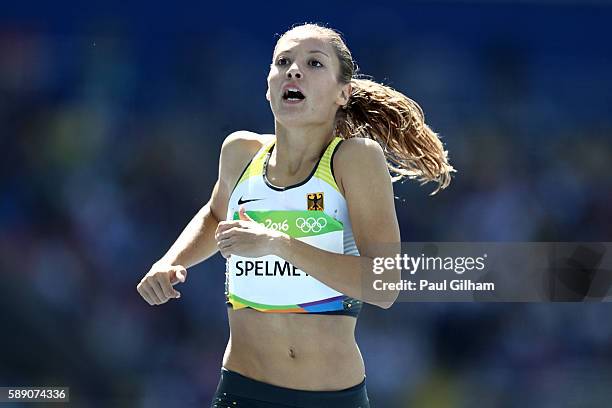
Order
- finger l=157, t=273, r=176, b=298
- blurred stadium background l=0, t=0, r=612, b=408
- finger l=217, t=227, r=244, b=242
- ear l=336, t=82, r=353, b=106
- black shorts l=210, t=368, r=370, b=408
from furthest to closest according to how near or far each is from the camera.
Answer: blurred stadium background l=0, t=0, r=612, b=408
ear l=336, t=82, r=353, b=106
black shorts l=210, t=368, r=370, b=408
finger l=157, t=273, r=176, b=298
finger l=217, t=227, r=244, b=242

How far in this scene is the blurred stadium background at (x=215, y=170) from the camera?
5.36 meters

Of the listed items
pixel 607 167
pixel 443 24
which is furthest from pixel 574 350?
pixel 443 24

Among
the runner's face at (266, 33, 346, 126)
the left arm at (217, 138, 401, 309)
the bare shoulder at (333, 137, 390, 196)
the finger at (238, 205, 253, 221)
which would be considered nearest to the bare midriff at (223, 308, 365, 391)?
the left arm at (217, 138, 401, 309)

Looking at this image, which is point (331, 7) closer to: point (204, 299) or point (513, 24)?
point (513, 24)

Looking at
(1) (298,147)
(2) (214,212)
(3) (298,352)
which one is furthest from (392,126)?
(3) (298,352)

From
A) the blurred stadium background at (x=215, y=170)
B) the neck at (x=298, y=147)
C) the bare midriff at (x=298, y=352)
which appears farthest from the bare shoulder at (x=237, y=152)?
the blurred stadium background at (x=215, y=170)

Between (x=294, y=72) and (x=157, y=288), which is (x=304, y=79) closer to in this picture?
(x=294, y=72)

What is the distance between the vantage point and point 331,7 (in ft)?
17.7

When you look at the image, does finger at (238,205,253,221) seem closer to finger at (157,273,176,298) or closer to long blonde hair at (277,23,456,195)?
finger at (157,273,176,298)

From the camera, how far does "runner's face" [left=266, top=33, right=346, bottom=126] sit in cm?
270

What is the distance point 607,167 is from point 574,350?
46.6 inches

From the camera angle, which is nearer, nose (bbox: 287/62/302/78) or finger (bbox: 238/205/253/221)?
finger (bbox: 238/205/253/221)

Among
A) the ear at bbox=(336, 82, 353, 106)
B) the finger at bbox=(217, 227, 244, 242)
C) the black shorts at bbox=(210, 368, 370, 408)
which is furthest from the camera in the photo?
the ear at bbox=(336, 82, 353, 106)

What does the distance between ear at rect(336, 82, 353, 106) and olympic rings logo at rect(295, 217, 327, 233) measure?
0.41 m
